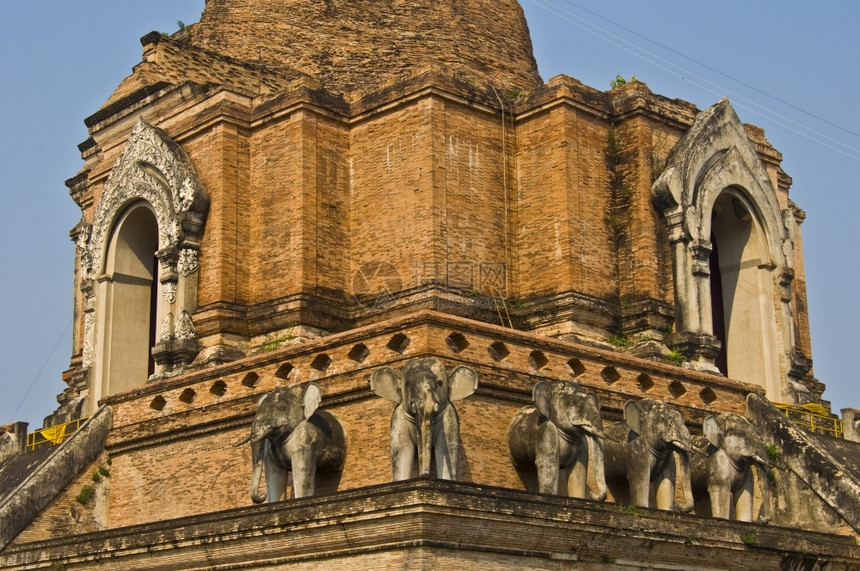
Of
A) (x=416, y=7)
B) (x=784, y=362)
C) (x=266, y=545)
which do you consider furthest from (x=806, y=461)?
(x=416, y=7)

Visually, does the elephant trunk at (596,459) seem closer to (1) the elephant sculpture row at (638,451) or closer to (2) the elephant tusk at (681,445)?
(1) the elephant sculpture row at (638,451)

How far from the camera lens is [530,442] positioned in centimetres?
1673

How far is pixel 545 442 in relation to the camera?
53.2ft

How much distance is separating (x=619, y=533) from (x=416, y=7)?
38.3 feet

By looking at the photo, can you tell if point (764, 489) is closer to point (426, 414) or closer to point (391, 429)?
point (426, 414)

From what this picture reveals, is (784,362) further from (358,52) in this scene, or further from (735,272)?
(358,52)

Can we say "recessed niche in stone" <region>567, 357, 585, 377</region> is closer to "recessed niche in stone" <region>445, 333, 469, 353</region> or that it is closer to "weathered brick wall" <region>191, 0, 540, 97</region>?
"recessed niche in stone" <region>445, 333, 469, 353</region>

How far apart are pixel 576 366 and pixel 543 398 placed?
2245 millimetres

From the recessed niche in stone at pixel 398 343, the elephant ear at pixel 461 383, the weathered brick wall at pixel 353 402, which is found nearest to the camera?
the elephant ear at pixel 461 383

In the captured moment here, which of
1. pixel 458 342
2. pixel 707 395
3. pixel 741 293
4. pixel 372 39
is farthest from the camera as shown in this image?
pixel 372 39

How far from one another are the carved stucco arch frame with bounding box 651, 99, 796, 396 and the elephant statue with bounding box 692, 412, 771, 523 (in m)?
3.09

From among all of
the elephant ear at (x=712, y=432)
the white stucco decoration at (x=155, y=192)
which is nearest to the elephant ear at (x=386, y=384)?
the elephant ear at (x=712, y=432)

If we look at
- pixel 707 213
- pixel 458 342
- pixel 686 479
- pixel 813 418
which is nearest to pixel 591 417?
pixel 686 479

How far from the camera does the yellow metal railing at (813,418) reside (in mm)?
20938
